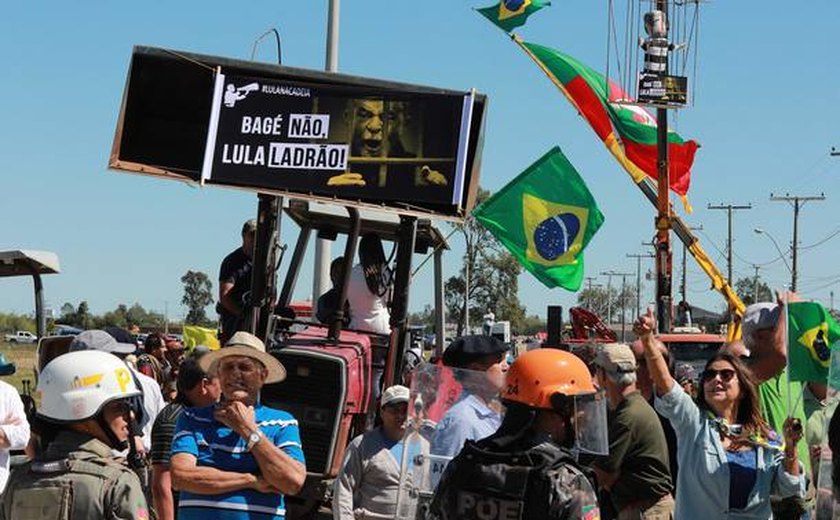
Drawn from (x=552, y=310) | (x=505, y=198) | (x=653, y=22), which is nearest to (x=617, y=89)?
(x=653, y=22)

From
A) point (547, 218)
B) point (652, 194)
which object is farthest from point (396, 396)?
point (652, 194)

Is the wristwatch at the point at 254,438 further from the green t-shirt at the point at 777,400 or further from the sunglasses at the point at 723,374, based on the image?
the green t-shirt at the point at 777,400

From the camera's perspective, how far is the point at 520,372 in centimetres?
470

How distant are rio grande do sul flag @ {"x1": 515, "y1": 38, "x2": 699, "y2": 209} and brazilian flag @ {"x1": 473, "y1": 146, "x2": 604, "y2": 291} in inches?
591

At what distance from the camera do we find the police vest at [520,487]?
439 cm

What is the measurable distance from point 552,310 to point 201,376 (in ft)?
20.2

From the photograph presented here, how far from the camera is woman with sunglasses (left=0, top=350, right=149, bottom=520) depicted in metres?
4.96

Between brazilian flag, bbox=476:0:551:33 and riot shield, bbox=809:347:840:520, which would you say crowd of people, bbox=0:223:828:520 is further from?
brazilian flag, bbox=476:0:551:33

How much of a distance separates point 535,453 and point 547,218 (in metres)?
13.0

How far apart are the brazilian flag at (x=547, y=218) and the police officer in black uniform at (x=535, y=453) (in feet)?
38.0

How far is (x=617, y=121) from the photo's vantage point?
113 ft

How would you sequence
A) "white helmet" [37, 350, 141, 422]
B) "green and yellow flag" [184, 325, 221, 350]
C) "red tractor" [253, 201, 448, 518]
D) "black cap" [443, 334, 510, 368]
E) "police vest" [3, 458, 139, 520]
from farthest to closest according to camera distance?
"green and yellow flag" [184, 325, 221, 350], "red tractor" [253, 201, 448, 518], "black cap" [443, 334, 510, 368], "white helmet" [37, 350, 141, 422], "police vest" [3, 458, 139, 520]

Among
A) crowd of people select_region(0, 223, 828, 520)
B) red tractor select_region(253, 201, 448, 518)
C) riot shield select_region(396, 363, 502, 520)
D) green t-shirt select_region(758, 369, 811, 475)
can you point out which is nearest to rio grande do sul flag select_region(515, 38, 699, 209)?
red tractor select_region(253, 201, 448, 518)

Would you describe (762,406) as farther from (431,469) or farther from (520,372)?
(520,372)
